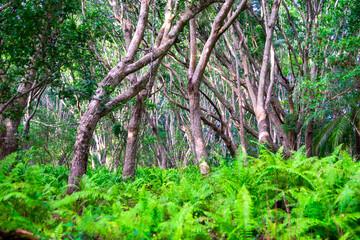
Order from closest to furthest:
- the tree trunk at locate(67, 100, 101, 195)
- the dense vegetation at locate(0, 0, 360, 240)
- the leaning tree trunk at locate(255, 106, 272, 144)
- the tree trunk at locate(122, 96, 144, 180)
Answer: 1. the dense vegetation at locate(0, 0, 360, 240)
2. the tree trunk at locate(67, 100, 101, 195)
3. the tree trunk at locate(122, 96, 144, 180)
4. the leaning tree trunk at locate(255, 106, 272, 144)

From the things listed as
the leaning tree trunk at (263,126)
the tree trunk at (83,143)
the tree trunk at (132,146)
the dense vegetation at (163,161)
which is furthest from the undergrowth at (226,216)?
the leaning tree trunk at (263,126)

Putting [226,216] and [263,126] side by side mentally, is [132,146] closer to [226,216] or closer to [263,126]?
[263,126]

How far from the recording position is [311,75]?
9453mm

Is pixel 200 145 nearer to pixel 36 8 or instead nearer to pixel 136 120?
pixel 136 120

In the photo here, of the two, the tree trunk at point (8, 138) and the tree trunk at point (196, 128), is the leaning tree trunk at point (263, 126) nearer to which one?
the tree trunk at point (196, 128)

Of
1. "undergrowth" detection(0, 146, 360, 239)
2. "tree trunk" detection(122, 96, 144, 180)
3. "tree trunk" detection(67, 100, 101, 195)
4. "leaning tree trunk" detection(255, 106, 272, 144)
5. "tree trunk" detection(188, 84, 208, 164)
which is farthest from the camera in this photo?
"leaning tree trunk" detection(255, 106, 272, 144)

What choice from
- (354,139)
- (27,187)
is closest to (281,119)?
(354,139)

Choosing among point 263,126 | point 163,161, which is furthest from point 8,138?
point 163,161

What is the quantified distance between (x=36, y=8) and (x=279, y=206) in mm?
4940

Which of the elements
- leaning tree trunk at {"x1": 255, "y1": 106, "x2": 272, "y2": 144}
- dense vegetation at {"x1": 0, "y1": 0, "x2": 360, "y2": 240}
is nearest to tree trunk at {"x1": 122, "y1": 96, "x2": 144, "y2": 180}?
dense vegetation at {"x1": 0, "y1": 0, "x2": 360, "y2": 240}

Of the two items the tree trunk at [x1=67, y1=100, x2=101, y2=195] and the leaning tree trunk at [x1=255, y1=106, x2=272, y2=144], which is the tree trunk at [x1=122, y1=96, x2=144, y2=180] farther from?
the leaning tree trunk at [x1=255, y1=106, x2=272, y2=144]

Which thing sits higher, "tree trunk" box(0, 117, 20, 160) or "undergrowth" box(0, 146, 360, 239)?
"tree trunk" box(0, 117, 20, 160)

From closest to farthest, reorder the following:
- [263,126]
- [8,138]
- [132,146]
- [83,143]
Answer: [83,143] < [8,138] < [132,146] < [263,126]

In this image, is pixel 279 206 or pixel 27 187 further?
pixel 279 206
